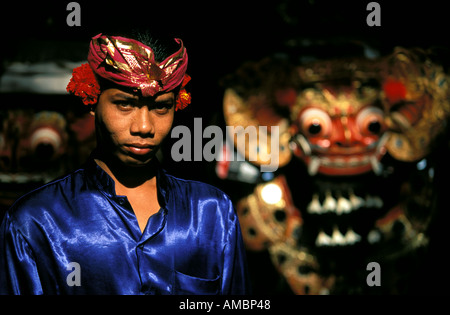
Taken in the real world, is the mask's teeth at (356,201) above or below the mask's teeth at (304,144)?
below

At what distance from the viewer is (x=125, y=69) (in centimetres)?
161

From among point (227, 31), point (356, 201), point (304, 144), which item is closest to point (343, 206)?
point (356, 201)

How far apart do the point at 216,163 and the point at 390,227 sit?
1081 millimetres

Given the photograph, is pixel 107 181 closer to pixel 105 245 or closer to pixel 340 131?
pixel 105 245

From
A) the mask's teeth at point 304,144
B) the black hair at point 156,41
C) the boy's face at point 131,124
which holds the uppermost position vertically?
the black hair at point 156,41

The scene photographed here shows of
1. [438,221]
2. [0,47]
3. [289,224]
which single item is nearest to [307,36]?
[289,224]

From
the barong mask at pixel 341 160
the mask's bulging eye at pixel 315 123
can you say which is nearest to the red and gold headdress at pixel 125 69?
the barong mask at pixel 341 160

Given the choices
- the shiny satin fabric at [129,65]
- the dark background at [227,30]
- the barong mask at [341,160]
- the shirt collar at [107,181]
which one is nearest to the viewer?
the shiny satin fabric at [129,65]

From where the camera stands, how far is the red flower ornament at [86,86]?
1.67 meters

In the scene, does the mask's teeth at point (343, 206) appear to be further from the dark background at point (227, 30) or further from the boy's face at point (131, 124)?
the boy's face at point (131, 124)

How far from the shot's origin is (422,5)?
122 inches

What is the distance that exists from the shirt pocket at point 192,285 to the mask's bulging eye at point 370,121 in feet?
5.68

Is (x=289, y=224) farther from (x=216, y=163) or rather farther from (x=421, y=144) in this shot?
(x=421, y=144)

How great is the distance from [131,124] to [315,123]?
174cm
